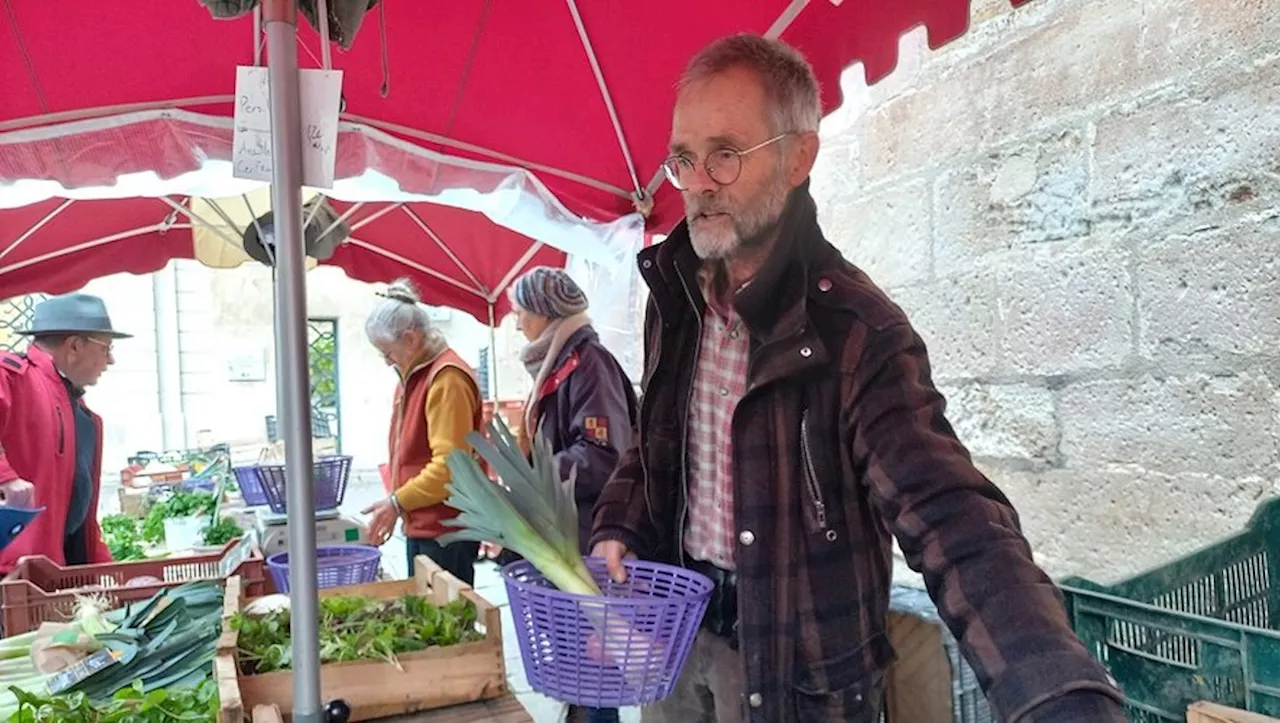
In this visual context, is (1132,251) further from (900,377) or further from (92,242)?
(92,242)

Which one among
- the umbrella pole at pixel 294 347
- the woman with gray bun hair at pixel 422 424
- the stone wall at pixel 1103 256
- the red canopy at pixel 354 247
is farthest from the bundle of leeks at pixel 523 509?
the red canopy at pixel 354 247

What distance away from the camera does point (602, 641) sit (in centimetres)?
129

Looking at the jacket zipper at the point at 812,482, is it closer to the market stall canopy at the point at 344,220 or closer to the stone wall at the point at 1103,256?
the stone wall at the point at 1103,256

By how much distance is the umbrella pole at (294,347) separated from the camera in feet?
3.76

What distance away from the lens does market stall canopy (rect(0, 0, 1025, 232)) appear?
2.23 metres

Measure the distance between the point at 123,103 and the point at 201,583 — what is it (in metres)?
1.56

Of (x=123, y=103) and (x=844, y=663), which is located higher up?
(x=123, y=103)

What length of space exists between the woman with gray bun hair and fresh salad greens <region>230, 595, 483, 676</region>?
1311 millimetres

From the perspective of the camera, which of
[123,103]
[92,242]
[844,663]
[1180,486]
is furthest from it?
[92,242]

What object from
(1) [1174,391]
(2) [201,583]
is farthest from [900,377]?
(2) [201,583]

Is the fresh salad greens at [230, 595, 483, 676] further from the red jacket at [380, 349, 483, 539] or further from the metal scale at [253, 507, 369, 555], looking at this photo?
the metal scale at [253, 507, 369, 555]

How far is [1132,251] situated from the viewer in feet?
7.44

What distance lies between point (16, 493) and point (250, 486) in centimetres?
159

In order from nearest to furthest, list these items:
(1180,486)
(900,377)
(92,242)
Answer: (900,377)
(1180,486)
(92,242)
